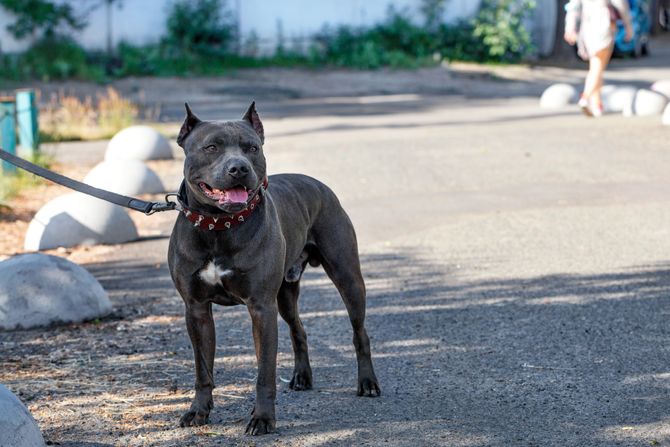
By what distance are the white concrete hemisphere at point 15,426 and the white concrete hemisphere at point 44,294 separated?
2.69 metres

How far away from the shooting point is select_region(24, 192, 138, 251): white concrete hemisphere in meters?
9.63

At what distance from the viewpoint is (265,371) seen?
5.02 metres

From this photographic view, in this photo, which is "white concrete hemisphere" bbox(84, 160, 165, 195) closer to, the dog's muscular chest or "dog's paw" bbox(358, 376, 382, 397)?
"dog's paw" bbox(358, 376, 382, 397)

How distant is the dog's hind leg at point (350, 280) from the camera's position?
563 centimetres

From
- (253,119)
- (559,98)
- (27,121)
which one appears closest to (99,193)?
(253,119)

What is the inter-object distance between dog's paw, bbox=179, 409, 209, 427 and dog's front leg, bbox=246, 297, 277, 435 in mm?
273

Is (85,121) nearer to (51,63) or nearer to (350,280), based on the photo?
(51,63)

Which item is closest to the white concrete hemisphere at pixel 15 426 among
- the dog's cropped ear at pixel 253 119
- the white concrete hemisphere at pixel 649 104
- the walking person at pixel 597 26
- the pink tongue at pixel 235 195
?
the pink tongue at pixel 235 195

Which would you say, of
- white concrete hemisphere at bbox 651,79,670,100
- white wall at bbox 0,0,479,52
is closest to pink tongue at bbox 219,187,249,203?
white concrete hemisphere at bbox 651,79,670,100

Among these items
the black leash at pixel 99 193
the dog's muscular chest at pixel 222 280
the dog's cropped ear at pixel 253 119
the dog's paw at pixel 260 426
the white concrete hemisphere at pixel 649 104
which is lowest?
the dog's paw at pixel 260 426

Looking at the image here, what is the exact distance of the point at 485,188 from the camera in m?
12.3

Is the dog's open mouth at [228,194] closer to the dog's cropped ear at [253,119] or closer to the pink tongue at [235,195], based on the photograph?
the pink tongue at [235,195]

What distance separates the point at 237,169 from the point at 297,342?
4.80 ft

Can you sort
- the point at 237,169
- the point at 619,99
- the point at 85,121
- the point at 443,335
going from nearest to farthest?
the point at 237,169
the point at 443,335
the point at 85,121
the point at 619,99
